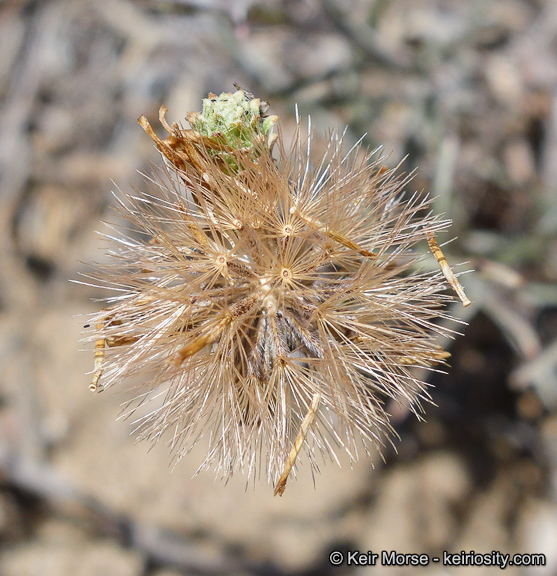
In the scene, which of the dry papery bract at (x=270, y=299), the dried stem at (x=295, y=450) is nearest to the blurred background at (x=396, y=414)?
the dry papery bract at (x=270, y=299)

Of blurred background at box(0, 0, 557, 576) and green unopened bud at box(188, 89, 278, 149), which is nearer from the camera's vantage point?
green unopened bud at box(188, 89, 278, 149)

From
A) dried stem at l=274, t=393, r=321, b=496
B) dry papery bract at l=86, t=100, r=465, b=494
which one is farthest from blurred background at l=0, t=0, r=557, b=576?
dried stem at l=274, t=393, r=321, b=496

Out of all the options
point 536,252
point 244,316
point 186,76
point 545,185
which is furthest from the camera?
A: point 186,76

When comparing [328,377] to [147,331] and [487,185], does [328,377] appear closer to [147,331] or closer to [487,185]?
[147,331]

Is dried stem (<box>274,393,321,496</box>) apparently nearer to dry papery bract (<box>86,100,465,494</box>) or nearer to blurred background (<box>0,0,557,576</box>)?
dry papery bract (<box>86,100,465,494</box>)

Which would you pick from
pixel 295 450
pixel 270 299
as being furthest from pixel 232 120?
pixel 295 450

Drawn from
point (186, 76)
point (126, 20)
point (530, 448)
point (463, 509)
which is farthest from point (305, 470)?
point (126, 20)

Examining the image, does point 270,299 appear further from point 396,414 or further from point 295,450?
point 396,414
